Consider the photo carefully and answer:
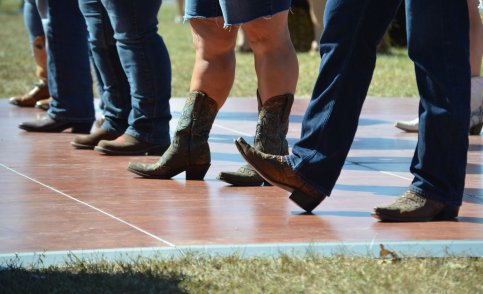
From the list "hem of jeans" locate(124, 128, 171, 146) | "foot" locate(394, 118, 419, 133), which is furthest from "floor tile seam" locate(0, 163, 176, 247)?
"foot" locate(394, 118, 419, 133)

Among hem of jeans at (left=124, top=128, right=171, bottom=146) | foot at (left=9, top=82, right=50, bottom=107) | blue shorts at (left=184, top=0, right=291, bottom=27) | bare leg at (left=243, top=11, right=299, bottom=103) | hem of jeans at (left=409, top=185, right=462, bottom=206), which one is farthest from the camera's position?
foot at (left=9, top=82, right=50, bottom=107)

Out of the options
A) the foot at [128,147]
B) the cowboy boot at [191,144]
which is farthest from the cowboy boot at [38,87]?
the cowboy boot at [191,144]

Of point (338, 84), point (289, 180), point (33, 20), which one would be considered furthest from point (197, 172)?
point (33, 20)

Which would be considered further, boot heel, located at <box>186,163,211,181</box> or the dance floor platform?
boot heel, located at <box>186,163,211,181</box>

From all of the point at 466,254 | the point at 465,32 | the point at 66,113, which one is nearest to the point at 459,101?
the point at 465,32

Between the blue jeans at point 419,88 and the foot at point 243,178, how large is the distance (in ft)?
2.40

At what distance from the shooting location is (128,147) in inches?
245

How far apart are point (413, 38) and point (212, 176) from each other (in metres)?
1.59

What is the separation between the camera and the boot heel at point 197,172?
5.45 meters

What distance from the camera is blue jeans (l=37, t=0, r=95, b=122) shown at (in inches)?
284

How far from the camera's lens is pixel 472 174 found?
5.64 meters

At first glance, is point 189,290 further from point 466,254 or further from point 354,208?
point 354,208

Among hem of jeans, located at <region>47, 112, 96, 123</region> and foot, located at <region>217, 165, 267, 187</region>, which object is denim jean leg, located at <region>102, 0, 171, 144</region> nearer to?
foot, located at <region>217, 165, 267, 187</region>

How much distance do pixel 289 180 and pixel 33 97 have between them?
4.75 m
